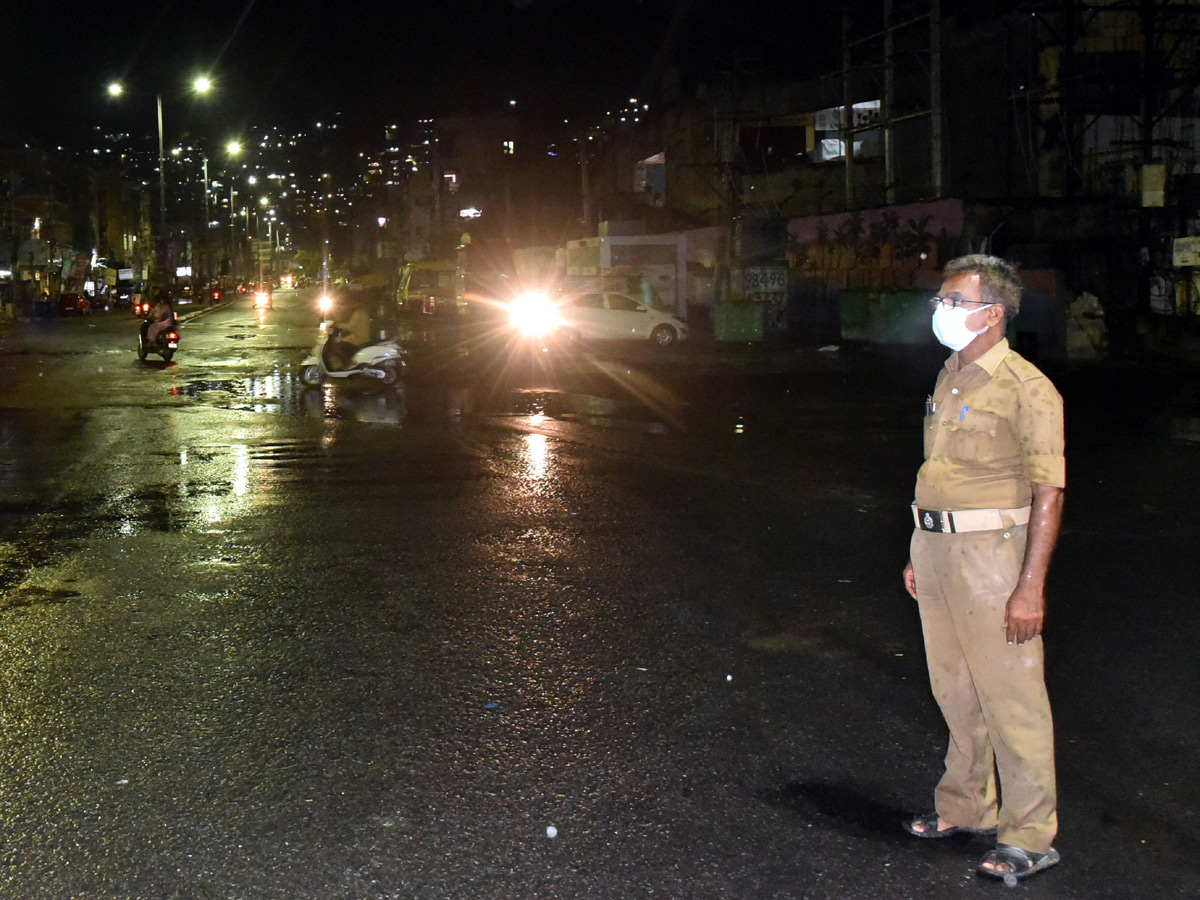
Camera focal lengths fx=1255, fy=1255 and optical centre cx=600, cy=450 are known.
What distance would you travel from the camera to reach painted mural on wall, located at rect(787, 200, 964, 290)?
32094 mm

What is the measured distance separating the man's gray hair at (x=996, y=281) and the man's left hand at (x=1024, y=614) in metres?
0.92

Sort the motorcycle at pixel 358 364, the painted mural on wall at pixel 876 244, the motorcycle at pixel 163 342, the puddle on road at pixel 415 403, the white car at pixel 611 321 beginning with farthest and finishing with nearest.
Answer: the white car at pixel 611 321
the painted mural on wall at pixel 876 244
the motorcycle at pixel 163 342
the motorcycle at pixel 358 364
the puddle on road at pixel 415 403

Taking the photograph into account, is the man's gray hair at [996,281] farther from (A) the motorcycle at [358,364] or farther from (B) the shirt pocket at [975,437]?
(A) the motorcycle at [358,364]

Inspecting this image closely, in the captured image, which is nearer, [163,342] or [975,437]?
[975,437]

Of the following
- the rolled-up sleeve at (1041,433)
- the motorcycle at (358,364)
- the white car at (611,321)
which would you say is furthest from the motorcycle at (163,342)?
the rolled-up sleeve at (1041,433)

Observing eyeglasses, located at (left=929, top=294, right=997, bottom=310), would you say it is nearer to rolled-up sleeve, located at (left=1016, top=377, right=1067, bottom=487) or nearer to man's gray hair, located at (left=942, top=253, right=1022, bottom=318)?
man's gray hair, located at (left=942, top=253, right=1022, bottom=318)

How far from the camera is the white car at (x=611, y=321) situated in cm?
3225

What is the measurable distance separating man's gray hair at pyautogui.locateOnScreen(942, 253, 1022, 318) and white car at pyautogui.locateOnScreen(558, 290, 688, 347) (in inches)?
1103

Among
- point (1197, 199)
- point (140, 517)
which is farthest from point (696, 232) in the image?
point (140, 517)

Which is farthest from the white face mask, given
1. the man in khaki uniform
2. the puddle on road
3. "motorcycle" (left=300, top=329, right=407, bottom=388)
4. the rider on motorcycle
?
the rider on motorcycle

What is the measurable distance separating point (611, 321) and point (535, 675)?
87.1 ft

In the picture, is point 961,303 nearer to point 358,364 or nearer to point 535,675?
point 535,675

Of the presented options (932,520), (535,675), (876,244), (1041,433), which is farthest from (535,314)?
(1041,433)

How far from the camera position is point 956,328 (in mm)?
4125
